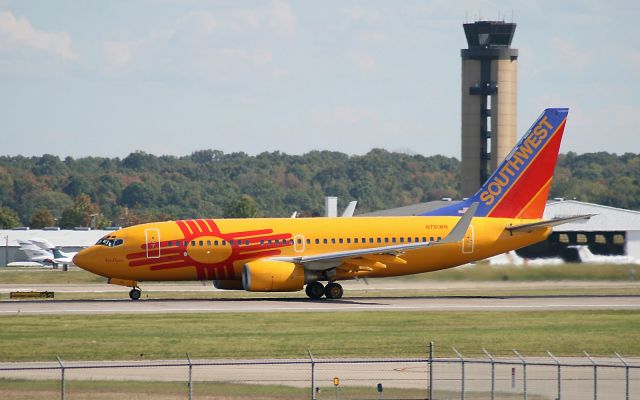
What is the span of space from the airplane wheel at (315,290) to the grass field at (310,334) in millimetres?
7876

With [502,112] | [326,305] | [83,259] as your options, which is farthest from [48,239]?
[326,305]

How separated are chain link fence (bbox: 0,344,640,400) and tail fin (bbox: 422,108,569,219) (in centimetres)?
2376

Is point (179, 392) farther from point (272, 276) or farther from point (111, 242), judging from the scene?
point (111, 242)

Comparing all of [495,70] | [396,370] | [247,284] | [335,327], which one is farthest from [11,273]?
[495,70]

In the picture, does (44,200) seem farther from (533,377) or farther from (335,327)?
(533,377)

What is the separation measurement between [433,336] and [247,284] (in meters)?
15.0

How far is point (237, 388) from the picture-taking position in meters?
28.4

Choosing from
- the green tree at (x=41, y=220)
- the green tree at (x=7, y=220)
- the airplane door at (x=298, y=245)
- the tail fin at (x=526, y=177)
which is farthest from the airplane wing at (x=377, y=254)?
the green tree at (x=41, y=220)

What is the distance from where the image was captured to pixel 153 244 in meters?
53.3

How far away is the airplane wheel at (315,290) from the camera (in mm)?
53719

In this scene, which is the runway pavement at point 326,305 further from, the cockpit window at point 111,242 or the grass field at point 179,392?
the grass field at point 179,392

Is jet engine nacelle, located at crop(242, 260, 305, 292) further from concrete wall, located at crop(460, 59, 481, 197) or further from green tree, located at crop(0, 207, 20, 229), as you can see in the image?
green tree, located at crop(0, 207, 20, 229)

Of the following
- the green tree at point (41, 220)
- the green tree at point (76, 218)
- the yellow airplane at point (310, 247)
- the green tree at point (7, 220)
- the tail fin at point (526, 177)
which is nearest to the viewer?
the yellow airplane at point (310, 247)

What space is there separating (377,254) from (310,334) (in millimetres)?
13320
